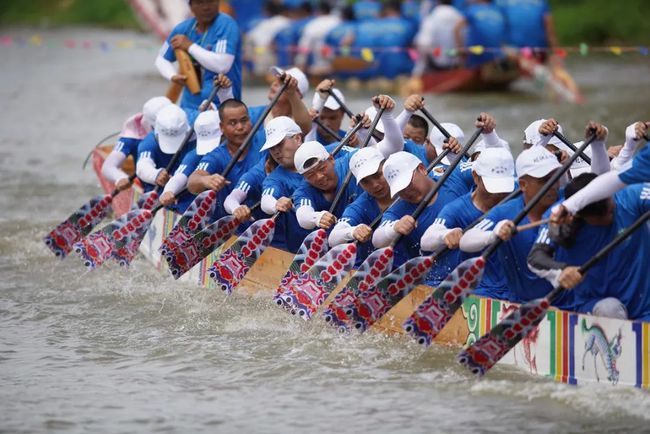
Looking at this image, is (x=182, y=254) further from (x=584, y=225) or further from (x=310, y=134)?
(x=584, y=225)

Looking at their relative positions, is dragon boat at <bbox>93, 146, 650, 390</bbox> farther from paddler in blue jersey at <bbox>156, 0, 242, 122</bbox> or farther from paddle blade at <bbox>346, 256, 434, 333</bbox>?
paddler in blue jersey at <bbox>156, 0, 242, 122</bbox>

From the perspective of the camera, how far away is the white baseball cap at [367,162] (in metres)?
7.32

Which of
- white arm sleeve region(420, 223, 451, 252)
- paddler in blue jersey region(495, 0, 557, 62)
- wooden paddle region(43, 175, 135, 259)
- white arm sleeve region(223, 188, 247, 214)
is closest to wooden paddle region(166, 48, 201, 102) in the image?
wooden paddle region(43, 175, 135, 259)

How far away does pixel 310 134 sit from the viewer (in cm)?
916

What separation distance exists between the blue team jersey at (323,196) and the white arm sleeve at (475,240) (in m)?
1.38

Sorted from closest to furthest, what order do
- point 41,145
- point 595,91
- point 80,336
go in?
point 80,336
point 41,145
point 595,91

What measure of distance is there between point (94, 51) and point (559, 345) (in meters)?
21.1

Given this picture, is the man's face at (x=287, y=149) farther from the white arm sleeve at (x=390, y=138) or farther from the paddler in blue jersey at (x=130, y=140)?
the paddler in blue jersey at (x=130, y=140)

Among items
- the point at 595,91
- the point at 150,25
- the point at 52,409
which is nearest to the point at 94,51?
the point at 150,25

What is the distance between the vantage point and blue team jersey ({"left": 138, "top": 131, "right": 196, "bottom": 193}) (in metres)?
9.70

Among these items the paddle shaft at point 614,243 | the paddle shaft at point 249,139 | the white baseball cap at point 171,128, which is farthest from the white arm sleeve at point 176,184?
the paddle shaft at point 614,243

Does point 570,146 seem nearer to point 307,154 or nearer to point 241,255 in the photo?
point 307,154

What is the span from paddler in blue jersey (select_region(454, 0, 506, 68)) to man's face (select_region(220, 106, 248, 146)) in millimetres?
9277

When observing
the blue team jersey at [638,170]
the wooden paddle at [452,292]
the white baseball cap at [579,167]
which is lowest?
the wooden paddle at [452,292]
